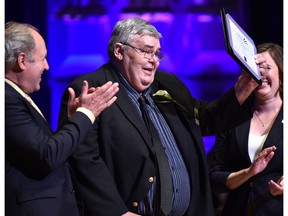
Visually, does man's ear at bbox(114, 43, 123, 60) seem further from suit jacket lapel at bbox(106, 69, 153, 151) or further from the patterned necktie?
the patterned necktie

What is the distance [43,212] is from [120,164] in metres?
0.48

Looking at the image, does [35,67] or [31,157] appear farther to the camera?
[35,67]

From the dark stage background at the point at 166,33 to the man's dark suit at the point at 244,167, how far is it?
110 centimetres

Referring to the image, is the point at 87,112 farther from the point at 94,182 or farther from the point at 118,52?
the point at 118,52

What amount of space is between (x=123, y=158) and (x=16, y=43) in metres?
0.64

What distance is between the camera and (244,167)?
334 cm

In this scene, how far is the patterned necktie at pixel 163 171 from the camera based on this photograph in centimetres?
278

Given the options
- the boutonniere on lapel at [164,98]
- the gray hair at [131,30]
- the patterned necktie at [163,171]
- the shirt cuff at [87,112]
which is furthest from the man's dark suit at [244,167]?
the shirt cuff at [87,112]

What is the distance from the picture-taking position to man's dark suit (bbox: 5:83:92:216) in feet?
7.74

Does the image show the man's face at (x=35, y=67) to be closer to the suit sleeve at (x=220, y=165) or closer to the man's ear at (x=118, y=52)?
the man's ear at (x=118, y=52)

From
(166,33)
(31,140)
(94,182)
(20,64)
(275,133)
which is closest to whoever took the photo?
(31,140)

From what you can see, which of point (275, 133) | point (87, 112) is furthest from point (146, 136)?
point (275, 133)

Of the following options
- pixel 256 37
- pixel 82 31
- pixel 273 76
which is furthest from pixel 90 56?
pixel 273 76

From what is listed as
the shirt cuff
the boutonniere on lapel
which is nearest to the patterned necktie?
the boutonniere on lapel
